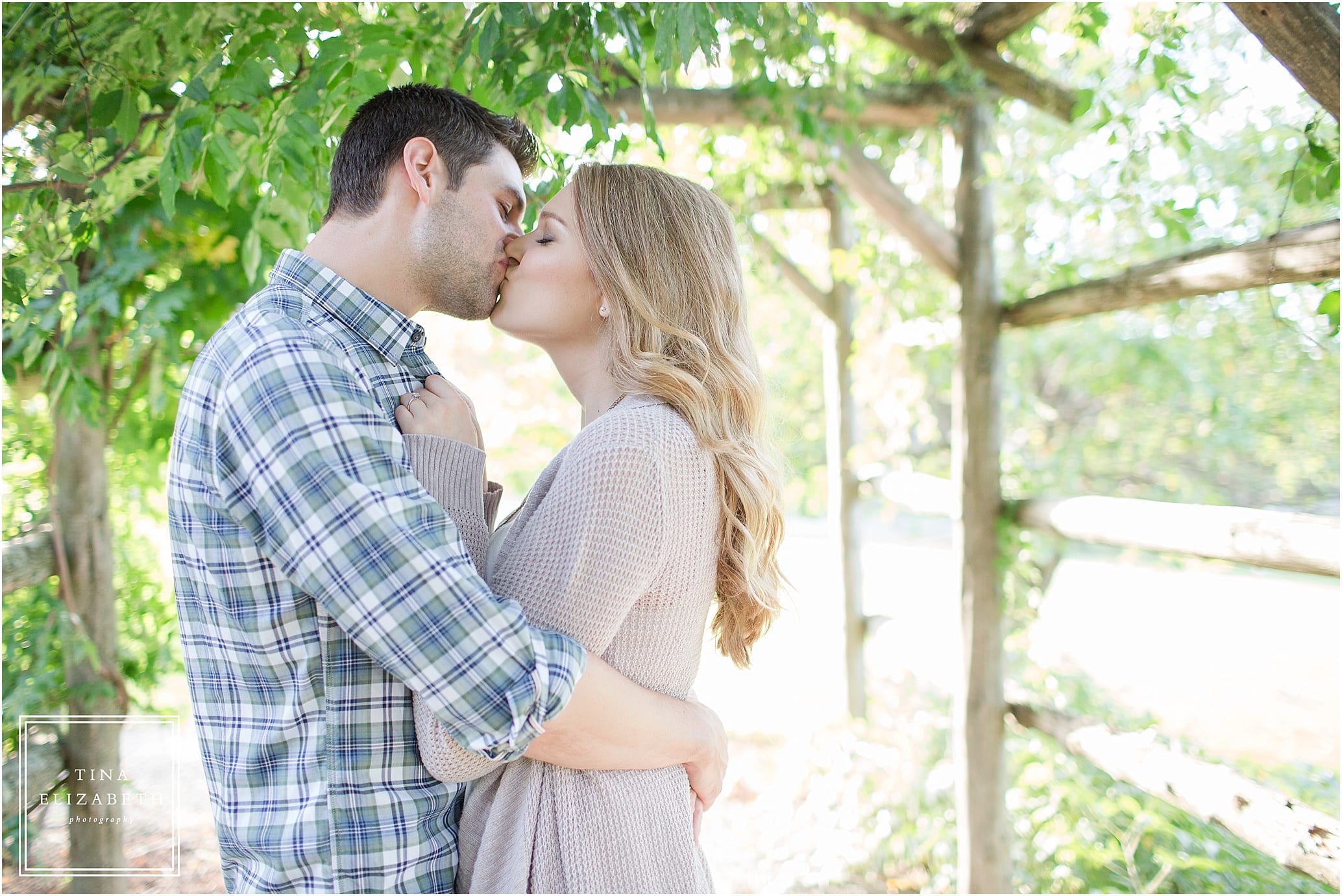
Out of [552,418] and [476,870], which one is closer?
[476,870]

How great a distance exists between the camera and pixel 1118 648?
602 cm

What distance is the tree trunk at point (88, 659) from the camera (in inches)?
95.2

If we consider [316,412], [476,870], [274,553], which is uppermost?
[316,412]

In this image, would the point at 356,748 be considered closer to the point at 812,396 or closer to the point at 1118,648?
the point at 1118,648

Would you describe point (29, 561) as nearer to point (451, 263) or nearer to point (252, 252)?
point (252, 252)

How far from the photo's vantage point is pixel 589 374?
135 centimetres

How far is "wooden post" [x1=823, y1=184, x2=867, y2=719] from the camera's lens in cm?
421

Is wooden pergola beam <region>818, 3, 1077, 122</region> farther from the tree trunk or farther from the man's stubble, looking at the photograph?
the tree trunk

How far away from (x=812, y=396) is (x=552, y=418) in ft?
9.45

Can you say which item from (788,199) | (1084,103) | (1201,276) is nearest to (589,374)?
(1084,103)

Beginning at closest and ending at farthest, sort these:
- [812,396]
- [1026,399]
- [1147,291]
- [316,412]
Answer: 1. [316,412]
2. [1147,291]
3. [1026,399]
4. [812,396]

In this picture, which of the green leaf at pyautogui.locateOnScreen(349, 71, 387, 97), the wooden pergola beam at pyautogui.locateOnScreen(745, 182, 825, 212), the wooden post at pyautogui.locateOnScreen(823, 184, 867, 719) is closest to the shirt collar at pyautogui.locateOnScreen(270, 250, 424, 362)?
the green leaf at pyautogui.locateOnScreen(349, 71, 387, 97)

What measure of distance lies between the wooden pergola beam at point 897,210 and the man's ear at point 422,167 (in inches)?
87.3

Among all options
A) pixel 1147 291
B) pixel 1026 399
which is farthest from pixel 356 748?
pixel 1026 399
